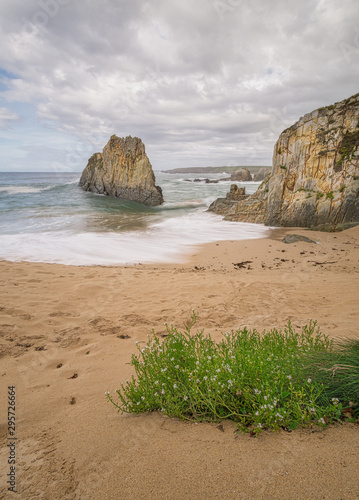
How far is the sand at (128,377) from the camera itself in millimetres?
1697

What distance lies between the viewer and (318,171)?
15477 mm

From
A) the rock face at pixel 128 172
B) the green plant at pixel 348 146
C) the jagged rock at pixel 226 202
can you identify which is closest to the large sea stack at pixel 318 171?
the green plant at pixel 348 146

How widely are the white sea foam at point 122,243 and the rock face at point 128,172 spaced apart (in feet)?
50.0

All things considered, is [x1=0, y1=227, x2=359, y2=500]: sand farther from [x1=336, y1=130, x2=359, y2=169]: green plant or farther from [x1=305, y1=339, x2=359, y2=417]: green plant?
[x1=336, y1=130, x2=359, y2=169]: green plant

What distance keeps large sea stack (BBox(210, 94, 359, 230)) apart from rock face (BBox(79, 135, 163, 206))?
18968 mm

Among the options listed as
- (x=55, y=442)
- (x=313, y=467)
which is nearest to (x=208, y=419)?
(x=313, y=467)

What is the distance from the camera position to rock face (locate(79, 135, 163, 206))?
33972 millimetres

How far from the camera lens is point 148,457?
1.93m

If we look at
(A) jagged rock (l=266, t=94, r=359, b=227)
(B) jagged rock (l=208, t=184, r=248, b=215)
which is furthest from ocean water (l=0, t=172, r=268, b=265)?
(A) jagged rock (l=266, t=94, r=359, b=227)

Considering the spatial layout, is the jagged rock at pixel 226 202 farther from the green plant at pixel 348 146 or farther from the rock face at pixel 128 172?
the rock face at pixel 128 172

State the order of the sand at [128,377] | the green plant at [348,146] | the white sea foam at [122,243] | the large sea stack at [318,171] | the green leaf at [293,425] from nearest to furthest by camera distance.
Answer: the sand at [128,377] < the green leaf at [293,425] < the white sea foam at [122,243] < the large sea stack at [318,171] < the green plant at [348,146]

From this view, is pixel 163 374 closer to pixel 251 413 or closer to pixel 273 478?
pixel 251 413

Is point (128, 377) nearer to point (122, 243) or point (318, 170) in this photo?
point (122, 243)

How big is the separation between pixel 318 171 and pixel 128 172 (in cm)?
2544
